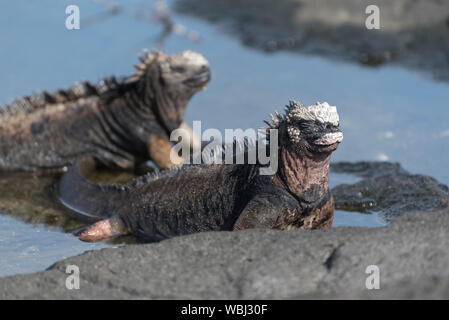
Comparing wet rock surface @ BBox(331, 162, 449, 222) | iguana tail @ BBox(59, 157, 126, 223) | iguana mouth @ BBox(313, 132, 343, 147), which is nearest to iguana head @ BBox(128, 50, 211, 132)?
iguana tail @ BBox(59, 157, 126, 223)

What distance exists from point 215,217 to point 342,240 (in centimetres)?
156

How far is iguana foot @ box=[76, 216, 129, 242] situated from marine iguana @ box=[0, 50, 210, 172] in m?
1.86

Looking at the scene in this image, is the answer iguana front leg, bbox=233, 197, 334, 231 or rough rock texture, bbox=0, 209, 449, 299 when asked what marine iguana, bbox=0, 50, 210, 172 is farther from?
rough rock texture, bbox=0, 209, 449, 299

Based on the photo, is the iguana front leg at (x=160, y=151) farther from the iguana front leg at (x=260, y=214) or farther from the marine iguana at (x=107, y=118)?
the iguana front leg at (x=260, y=214)

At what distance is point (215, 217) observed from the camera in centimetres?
551

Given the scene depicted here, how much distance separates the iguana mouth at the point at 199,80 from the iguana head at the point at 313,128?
2.87 meters

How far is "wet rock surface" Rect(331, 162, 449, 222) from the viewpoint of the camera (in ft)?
20.0

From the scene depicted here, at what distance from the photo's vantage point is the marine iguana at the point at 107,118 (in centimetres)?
792

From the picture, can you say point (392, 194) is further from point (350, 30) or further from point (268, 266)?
point (350, 30)

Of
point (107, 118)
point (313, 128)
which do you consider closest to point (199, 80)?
point (107, 118)

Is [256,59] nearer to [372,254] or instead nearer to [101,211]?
[101,211]

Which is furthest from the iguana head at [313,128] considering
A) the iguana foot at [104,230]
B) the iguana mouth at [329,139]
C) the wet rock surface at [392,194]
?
the iguana foot at [104,230]

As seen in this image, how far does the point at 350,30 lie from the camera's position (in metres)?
11.2
